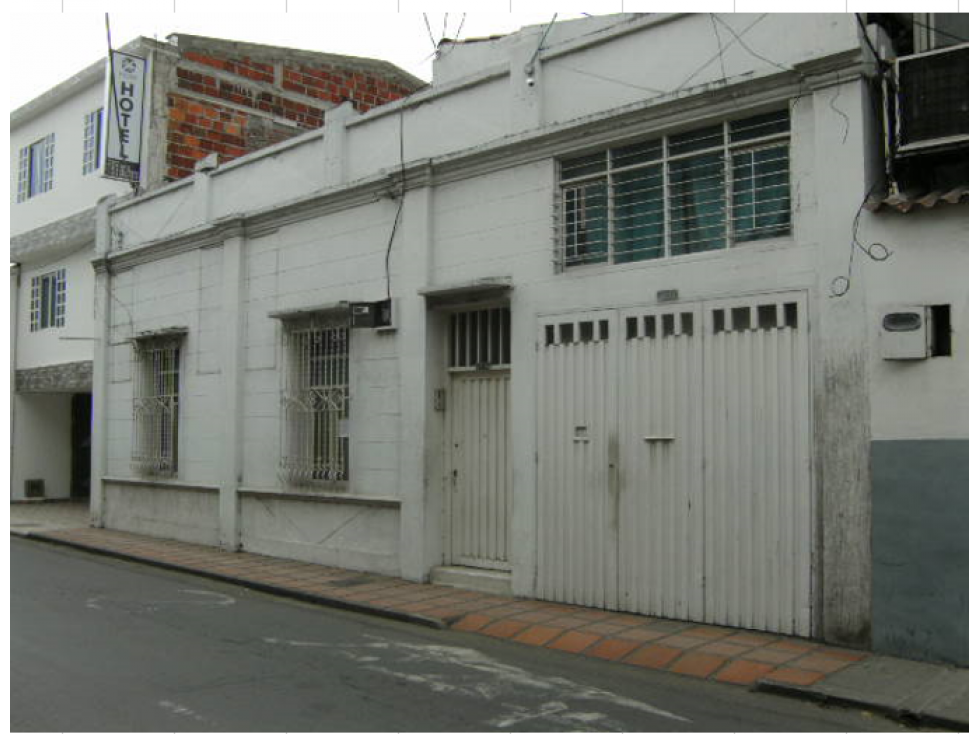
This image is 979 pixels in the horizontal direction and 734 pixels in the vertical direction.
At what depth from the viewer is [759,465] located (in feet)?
25.0

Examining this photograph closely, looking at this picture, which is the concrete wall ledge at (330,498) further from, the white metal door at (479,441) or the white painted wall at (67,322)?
the white painted wall at (67,322)

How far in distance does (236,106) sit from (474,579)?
10878 mm

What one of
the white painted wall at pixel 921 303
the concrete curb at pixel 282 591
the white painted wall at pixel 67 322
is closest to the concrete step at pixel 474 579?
the concrete curb at pixel 282 591

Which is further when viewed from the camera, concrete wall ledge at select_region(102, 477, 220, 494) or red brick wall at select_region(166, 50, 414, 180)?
red brick wall at select_region(166, 50, 414, 180)

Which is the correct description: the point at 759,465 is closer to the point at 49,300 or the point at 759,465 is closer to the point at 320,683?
the point at 320,683

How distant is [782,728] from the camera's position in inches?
219

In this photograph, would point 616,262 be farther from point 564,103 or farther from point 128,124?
point 128,124

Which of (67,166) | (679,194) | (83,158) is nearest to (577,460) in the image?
(679,194)

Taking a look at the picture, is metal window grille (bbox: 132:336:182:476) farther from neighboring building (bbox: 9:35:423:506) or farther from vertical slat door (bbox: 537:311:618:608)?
vertical slat door (bbox: 537:311:618:608)

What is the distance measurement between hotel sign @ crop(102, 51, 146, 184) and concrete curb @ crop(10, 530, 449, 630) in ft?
19.3

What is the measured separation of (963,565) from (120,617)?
21.9 feet

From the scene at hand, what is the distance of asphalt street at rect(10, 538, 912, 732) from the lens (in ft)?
18.0

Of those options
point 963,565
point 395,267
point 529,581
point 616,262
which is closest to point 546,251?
point 616,262

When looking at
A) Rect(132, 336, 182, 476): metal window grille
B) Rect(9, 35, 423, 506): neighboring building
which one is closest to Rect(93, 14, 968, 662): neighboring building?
Rect(132, 336, 182, 476): metal window grille
